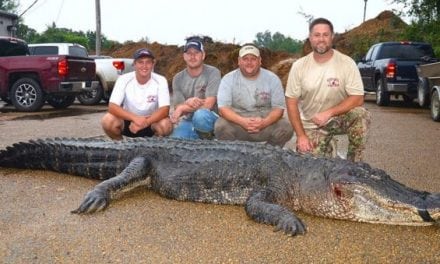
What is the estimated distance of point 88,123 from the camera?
1255 centimetres

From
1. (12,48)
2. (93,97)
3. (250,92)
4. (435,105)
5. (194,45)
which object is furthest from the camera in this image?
(93,97)

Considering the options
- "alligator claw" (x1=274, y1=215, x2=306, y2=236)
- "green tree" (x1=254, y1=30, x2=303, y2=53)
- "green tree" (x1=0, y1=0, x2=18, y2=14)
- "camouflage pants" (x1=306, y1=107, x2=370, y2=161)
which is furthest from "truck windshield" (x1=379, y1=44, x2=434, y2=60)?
"green tree" (x1=0, y1=0, x2=18, y2=14)

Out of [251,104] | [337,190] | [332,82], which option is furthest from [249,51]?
[337,190]

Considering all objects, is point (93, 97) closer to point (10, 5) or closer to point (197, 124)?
point (197, 124)

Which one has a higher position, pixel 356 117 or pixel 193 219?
pixel 356 117

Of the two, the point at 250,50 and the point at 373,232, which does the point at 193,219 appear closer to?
the point at 373,232

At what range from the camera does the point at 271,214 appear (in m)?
4.38

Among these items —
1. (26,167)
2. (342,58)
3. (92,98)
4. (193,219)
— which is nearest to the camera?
(193,219)

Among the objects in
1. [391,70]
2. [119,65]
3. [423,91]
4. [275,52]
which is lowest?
[423,91]

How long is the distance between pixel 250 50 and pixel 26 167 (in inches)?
125

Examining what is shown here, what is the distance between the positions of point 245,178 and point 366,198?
1193mm

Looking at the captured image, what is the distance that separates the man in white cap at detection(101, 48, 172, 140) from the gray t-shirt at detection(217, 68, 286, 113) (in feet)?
3.13

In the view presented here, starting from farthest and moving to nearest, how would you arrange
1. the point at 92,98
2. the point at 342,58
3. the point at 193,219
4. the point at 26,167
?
the point at 92,98 → the point at 26,167 → the point at 342,58 → the point at 193,219

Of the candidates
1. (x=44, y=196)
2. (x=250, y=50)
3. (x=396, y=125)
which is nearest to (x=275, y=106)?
(x=250, y=50)
